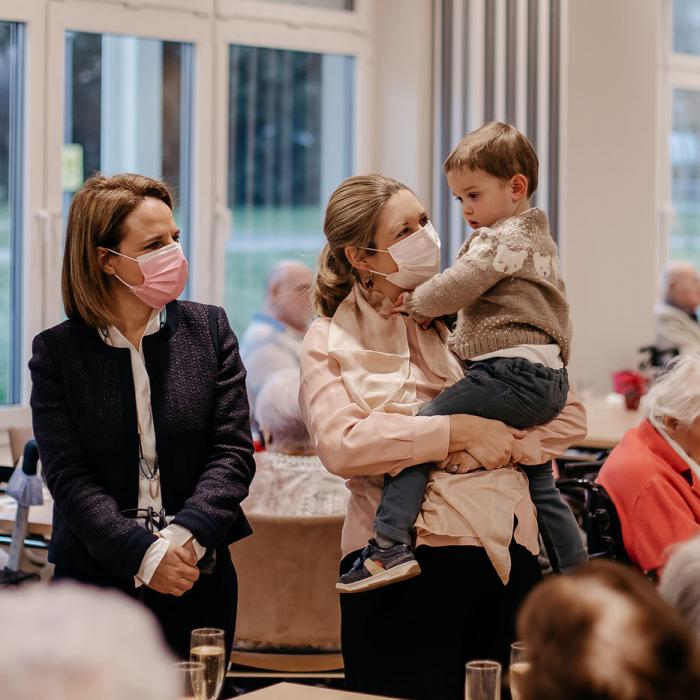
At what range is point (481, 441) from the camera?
7.62 ft

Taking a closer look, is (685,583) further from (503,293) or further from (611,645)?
(503,293)

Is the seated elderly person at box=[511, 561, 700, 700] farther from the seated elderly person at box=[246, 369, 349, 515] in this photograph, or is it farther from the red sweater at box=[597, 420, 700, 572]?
the seated elderly person at box=[246, 369, 349, 515]

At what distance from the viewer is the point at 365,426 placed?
2266 millimetres

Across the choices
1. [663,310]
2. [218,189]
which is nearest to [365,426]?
[218,189]

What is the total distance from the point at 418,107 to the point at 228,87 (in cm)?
→ 116

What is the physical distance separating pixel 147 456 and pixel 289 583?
1.19 metres

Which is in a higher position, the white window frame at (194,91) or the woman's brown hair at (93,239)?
the white window frame at (194,91)

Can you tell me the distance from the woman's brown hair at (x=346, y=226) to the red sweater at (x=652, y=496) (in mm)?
1144

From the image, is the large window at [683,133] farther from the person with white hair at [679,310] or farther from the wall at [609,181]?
the wall at [609,181]

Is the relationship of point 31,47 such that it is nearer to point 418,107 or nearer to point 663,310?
point 418,107

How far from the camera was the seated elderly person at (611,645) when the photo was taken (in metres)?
1.02

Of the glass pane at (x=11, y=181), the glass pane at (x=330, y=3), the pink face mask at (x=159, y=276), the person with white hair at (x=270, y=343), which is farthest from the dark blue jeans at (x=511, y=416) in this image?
the glass pane at (x=330, y=3)

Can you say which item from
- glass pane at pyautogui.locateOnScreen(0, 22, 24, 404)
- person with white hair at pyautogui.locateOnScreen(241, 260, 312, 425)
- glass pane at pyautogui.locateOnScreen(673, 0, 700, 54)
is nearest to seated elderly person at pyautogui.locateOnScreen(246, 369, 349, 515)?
person with white hair at pyautogui.locateOnScreen(241, 260, 312, 425)

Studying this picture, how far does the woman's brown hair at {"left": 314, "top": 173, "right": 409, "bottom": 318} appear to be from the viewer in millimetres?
2455
